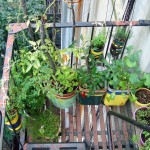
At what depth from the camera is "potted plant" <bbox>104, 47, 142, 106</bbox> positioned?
268cm

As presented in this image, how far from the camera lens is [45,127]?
3027 millimetres

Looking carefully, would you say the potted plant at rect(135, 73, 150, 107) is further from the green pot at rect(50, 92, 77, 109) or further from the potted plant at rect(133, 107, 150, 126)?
the green pot at rect(50, 92, 77, 109)

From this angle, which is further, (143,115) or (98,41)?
(98,41)

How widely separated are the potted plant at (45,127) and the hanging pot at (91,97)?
1.27ft

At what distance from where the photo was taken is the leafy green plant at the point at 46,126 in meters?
2.98

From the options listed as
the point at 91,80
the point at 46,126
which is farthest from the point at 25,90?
the point at 91,80

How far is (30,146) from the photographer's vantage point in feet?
9.29

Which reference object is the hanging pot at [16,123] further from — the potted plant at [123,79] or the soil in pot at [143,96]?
the soil in pot at [143,96]

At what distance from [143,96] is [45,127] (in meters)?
1.20

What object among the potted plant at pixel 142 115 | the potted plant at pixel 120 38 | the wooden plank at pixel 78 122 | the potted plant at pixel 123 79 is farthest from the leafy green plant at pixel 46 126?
the potted plant at pixel 120 38

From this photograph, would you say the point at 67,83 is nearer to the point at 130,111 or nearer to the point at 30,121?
the point at 30,121

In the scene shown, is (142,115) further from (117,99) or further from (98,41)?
(98,41)

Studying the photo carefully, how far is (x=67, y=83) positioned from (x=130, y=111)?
3.15ft

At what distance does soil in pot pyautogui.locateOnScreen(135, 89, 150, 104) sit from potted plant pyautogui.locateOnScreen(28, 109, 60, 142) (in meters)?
0.99
